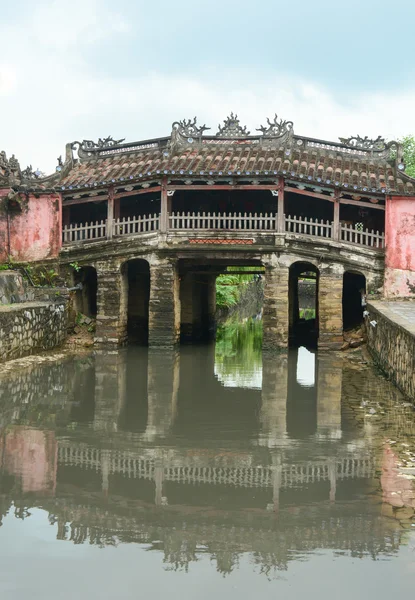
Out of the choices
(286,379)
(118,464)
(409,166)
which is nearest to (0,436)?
(118,464)

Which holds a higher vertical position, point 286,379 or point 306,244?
point 306,244

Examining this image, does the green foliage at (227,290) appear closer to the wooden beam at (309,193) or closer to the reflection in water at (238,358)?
the reflection in water at (238,358)

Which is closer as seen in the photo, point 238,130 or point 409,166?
point 238,130

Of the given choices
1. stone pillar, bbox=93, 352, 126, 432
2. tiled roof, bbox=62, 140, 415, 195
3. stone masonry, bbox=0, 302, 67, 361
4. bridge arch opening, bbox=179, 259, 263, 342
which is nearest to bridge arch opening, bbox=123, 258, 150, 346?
bridge arch opening, bbox=179, 259, 263, 342

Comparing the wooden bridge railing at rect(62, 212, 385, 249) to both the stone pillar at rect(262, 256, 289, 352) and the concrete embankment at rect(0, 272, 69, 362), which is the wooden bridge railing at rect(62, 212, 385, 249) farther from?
the concrete embankment at rect(0, 272, 69, 362)

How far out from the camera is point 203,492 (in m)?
7.38

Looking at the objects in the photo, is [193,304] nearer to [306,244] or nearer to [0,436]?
[306,244]

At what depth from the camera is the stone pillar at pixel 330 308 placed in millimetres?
20797

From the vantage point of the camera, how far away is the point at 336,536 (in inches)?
243

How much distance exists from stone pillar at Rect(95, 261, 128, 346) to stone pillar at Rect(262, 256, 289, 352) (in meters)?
4.45

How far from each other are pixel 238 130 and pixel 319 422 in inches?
563

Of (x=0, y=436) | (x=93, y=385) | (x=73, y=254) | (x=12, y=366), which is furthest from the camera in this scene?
(x=73, y=254)

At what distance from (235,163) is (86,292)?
6.80 m

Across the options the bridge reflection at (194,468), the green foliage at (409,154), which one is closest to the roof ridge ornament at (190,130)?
the bridge reflection at (194,468)
